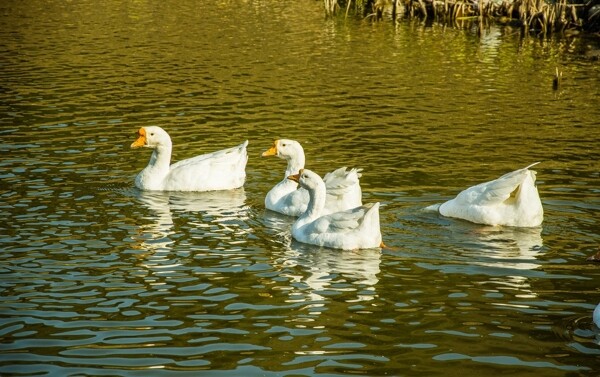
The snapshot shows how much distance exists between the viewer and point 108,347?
31.8ft

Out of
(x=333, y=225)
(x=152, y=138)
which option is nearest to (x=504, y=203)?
(x=333, y=225)

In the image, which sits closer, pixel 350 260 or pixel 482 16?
pixel 350 260

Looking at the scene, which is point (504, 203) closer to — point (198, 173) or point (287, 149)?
point (287, 149)

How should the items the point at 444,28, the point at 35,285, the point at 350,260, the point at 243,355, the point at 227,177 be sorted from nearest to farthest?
the point at 243,355
the point at 35,285
the point at 350,260
the point at 227,177
the point at 444,28

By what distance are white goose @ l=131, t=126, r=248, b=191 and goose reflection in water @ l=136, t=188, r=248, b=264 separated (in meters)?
0.13

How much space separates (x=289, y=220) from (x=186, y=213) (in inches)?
60.4

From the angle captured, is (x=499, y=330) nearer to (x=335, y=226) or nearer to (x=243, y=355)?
(x=243, y=355)

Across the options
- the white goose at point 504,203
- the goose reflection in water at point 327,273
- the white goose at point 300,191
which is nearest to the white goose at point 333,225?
the goose reflection in water at point 327,273

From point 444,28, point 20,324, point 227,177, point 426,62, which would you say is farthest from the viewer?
point 444,28

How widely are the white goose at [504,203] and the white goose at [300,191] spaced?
4.56ft

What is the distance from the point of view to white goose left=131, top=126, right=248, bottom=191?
651 inches

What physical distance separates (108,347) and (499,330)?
3.75 m

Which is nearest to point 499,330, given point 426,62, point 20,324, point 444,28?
point 20,324

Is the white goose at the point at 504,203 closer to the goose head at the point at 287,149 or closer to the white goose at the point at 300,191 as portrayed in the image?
the white goose at the point at 300,191
